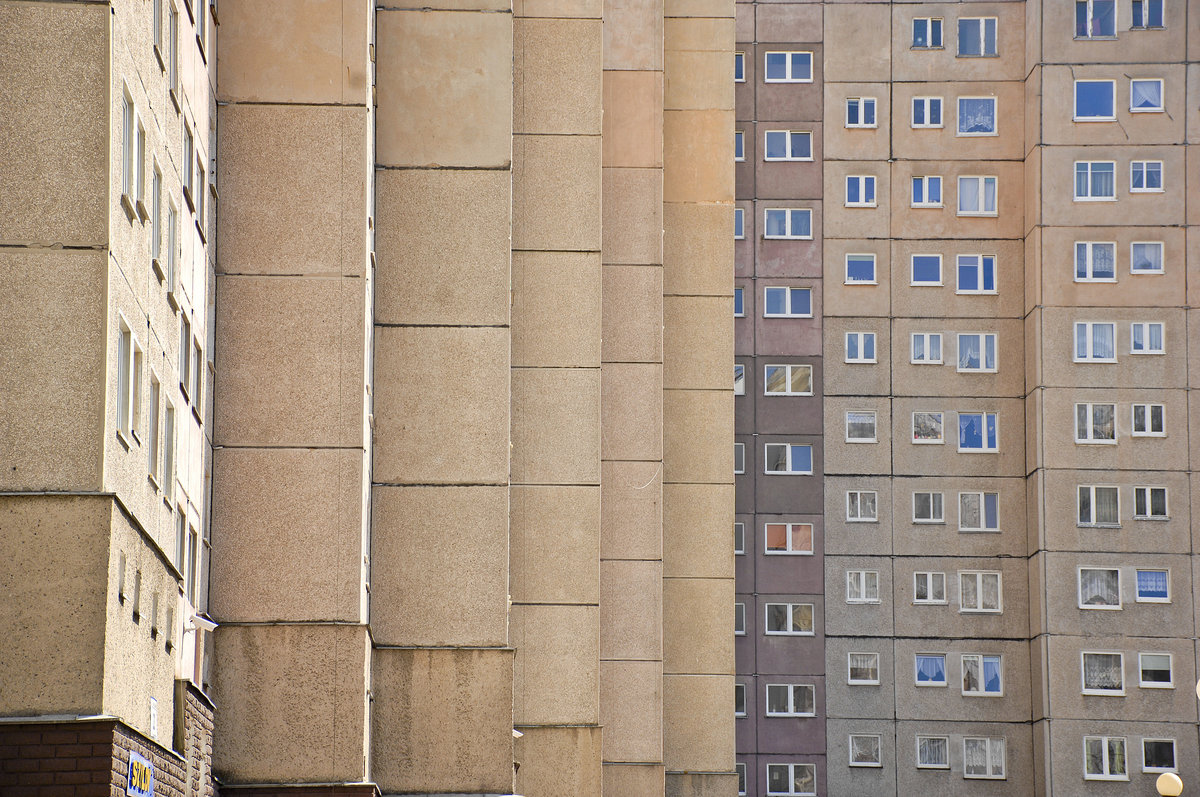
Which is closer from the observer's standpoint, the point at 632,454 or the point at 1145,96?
the point at 632,454

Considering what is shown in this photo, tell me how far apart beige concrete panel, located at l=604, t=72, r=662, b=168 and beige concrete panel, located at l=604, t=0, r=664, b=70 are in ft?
0.53

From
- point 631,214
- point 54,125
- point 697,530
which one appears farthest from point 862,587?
point 54,125

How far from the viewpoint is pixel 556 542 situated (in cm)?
3052

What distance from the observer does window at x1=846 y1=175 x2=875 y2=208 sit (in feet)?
187

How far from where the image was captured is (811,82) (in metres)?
57.5

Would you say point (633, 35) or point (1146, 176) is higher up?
point (1146, 176)

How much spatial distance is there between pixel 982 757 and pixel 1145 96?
64.9ft

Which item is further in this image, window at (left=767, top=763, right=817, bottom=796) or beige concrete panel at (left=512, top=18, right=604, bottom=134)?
window at (left=767, top=763, right=817, bottom=796)

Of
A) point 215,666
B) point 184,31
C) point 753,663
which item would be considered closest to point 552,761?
point 215,666

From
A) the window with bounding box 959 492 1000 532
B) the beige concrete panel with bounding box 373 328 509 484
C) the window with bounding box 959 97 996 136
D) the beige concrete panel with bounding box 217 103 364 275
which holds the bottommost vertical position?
the beige concrete panel with bounding box 373 328 509 484

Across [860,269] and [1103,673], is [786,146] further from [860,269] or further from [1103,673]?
[1103,673]

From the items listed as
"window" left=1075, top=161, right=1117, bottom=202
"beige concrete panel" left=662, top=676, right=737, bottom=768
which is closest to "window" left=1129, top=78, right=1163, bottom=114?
"window" left=1075, top=161, right=1117, bottom=202

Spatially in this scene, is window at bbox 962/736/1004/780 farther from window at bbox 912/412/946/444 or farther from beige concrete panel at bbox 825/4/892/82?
beige concrete panel at bbox 825/4/892/82

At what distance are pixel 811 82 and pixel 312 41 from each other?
3794cm
